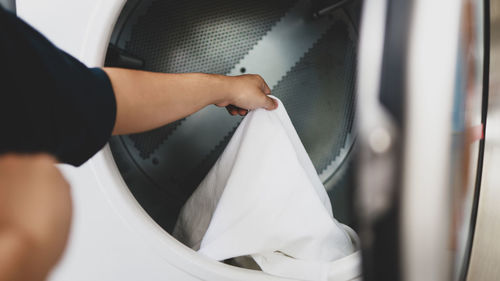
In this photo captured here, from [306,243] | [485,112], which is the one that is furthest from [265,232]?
[485,112]

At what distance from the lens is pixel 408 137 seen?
21 centimetres

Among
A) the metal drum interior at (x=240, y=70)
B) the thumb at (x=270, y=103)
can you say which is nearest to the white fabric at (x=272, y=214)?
the thumb at (x=270, y=103)

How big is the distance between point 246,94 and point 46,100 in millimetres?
293

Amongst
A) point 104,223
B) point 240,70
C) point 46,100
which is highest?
point 46,100

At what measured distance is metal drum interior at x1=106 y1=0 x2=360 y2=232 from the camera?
2.42ft

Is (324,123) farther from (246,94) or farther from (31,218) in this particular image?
(31,218)

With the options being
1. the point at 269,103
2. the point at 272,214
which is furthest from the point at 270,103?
the point at 272,214

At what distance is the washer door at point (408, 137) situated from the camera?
0.21 metres

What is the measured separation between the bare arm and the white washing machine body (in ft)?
0.33

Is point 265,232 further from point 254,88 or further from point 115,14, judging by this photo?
point 115,14

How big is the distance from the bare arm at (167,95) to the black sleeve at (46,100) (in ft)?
0.13

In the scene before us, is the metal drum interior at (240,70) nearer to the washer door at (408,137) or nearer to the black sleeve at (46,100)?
the black sleeve at (46,100)

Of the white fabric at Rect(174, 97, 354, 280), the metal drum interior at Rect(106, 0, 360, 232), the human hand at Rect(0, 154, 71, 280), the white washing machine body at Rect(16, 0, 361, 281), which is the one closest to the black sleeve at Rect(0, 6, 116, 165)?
the human hand at Rect(0, 154, 71, 280)

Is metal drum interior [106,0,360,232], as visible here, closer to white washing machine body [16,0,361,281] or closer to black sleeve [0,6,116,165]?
white washing machine body [16,0,361,281]
